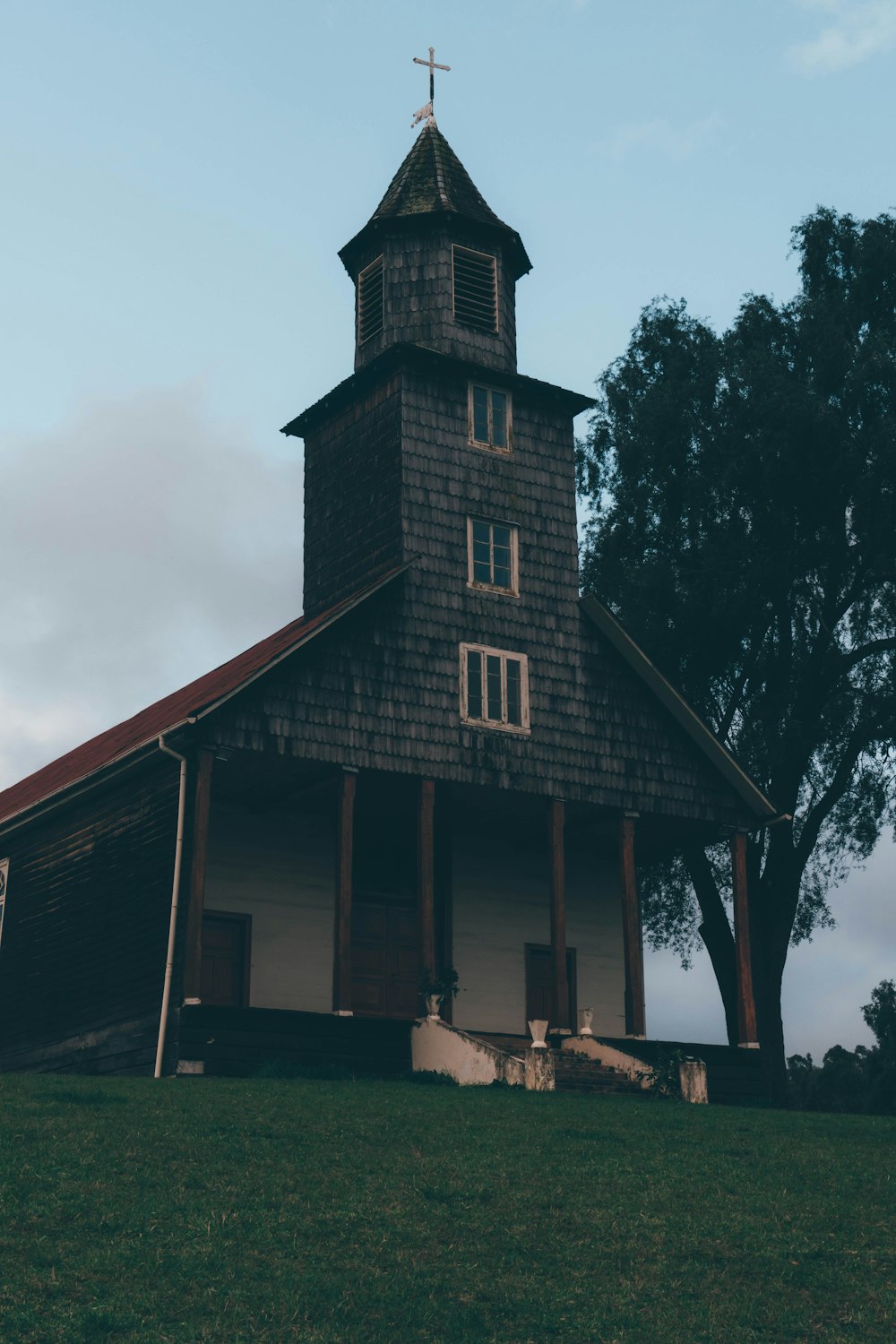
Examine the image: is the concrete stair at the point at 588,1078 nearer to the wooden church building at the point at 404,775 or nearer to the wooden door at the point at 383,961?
the wooden church building at the point at 404,775

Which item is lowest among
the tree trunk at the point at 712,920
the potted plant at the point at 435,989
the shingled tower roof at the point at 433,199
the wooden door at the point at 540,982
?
the potted plant at the point at 435,989

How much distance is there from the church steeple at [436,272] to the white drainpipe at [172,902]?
30.4ft

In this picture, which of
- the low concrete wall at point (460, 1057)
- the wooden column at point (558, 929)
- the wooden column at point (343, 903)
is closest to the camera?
the low concrete wall at point (460, 1057)

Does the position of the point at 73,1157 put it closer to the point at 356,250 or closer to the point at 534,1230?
the point at 534,1230

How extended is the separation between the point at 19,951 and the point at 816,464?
18.8m

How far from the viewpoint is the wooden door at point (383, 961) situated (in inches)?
1163

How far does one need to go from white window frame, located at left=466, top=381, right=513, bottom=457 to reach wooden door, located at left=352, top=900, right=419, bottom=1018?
8607mm

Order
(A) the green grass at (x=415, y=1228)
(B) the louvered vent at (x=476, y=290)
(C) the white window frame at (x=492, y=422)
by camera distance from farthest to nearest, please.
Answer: (B) the louvered vent at (x=476, y=290)
(C) the white window frame at (x=492, y=422)
(A) the green grass at (x=415, y=1228)

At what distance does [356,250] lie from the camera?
32.3 metres

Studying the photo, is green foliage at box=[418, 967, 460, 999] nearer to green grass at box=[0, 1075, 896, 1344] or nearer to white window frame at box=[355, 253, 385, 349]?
green grass at box=[0, 1075, 896, 1344]

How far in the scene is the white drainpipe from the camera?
24.3 metres

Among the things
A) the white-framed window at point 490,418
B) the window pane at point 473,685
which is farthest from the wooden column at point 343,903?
the white-framed window at point 490,418

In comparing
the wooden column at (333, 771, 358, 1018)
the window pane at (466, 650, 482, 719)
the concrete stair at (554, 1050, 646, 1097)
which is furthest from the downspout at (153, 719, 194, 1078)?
the concrete stair at (554, 1050, 646, 1097)

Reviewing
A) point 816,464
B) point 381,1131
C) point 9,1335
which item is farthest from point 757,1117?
point 816,464
